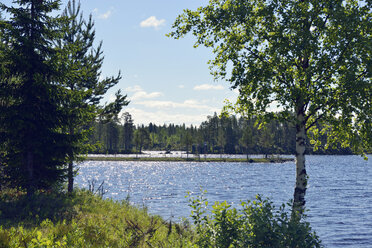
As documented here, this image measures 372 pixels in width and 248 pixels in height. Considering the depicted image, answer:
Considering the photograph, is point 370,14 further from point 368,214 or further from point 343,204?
point 343,204

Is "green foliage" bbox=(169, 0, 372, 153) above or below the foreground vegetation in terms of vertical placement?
above

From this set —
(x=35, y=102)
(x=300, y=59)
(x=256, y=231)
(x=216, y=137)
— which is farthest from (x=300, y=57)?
(x=216, y=137)

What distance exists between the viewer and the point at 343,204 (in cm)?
3042

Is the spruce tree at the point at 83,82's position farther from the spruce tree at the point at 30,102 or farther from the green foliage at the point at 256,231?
the green foliage at the point at 256,231

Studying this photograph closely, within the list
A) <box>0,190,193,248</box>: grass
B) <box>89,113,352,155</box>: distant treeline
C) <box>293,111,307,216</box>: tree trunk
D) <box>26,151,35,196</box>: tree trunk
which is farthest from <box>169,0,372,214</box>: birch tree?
<box>89,113,352,155</box>: distant treeline

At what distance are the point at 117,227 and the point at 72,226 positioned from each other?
246cm

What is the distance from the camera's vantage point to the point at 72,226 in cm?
946

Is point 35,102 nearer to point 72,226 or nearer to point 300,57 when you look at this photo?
point 72,226

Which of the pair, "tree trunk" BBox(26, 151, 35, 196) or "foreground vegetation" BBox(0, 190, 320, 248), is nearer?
"foreground vegetation" BBox(0, 190, 320, 248)

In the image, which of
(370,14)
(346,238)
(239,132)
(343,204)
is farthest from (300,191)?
(239,132)

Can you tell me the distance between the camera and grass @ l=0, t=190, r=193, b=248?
8.08 meters

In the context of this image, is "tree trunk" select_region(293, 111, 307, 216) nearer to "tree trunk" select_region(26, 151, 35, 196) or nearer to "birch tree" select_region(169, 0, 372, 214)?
"birch tree" select_region(169, 0, 372, 214)

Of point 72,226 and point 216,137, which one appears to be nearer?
point 72,226

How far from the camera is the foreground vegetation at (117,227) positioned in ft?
22.2
